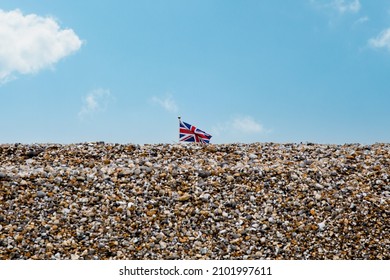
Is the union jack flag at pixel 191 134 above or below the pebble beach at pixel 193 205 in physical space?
above

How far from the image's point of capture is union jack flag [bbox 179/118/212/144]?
13047 millimetres

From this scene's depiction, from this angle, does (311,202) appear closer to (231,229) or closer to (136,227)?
(231,229)

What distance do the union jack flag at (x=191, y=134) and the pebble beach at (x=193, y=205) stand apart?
263 centimetres

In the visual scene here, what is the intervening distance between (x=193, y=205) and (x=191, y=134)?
16.1ft

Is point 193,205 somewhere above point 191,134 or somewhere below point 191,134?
below

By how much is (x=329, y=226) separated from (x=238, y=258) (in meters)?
1.67

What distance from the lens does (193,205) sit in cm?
834

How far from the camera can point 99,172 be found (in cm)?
923

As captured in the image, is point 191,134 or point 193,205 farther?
point 191,134

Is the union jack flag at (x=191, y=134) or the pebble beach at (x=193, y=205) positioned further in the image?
the union jack flag at (x=191, y=134)

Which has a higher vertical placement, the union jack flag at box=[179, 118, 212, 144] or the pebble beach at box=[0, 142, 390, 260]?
the union jack flag at box=[179, 118, 212, 144]

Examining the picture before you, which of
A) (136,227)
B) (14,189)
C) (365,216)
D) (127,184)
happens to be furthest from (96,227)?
(365,216)

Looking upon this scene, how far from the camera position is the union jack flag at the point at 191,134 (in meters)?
13.0

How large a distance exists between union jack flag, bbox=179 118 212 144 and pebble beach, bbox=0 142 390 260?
8.63 feet
